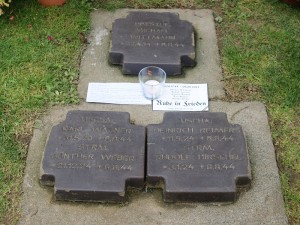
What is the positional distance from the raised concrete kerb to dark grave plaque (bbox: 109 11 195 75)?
0.23ft

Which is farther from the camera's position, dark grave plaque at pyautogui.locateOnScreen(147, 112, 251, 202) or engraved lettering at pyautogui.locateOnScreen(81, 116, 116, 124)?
engraved lettering at pyautogui.locateOnScreen(81, 116, 116, 124)

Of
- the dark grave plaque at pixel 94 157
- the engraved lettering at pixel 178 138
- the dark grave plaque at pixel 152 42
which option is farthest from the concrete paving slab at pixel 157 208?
the dark grave plaque at pixel 152 42

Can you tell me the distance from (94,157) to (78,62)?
95cm

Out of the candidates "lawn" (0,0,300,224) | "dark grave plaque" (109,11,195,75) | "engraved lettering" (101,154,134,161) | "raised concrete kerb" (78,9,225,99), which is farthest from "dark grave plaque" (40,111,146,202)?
"dark grave plaque" (109,11,195,75)

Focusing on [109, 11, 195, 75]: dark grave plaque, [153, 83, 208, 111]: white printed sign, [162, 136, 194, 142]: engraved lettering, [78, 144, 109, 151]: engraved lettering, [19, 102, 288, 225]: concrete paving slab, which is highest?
[109, 11, 195, 75]: dark grave plaque

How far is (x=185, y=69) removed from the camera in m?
3.26

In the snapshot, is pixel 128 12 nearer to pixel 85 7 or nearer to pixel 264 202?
pixel 85 7

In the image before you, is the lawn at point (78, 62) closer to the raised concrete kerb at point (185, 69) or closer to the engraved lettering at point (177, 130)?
the raised concrete kerb at point (185, 69)

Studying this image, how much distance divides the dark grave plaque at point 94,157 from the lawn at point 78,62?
24 centimetres

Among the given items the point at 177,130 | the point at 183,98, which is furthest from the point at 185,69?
the point at 177,130

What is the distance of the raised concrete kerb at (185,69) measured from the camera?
10.4ft

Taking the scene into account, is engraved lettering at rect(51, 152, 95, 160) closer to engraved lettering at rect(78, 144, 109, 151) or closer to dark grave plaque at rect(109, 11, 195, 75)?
engraved lettering at rect(78, 144, 109, 151)

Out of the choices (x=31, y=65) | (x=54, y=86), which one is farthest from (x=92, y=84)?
(x=31, y=65)

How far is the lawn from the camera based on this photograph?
273 cm
